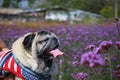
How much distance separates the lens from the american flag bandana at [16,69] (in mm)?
5257

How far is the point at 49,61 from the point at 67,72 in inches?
89.8

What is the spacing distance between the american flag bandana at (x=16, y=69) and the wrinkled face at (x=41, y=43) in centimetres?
25

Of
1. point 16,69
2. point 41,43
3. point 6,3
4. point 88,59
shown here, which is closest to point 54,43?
point 41,43

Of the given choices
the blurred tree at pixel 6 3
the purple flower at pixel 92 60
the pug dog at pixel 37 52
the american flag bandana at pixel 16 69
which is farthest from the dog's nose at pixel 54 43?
the blurred tree at pixel 6 3

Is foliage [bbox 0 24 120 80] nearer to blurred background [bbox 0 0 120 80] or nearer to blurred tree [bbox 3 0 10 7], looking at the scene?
blurred background [bbox 0 0 120 80]

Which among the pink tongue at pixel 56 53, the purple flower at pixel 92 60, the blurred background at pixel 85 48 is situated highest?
the purple flower at pixel 92 60

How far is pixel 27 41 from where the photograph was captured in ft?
17.1

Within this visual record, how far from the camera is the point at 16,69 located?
5.25 meters

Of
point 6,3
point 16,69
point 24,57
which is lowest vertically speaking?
point 6,3

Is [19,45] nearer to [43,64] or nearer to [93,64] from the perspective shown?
[43,64]

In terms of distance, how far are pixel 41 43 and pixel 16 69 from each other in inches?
16.8

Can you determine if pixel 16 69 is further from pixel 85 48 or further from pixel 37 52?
pixel 85 48

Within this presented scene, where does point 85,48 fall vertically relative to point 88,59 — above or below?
below

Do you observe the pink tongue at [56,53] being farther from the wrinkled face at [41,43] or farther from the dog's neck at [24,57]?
the dog's neck at [24,57]
